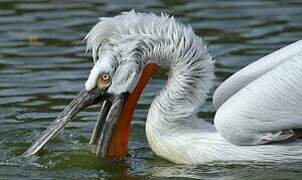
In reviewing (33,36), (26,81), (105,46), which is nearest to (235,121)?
(105,46)

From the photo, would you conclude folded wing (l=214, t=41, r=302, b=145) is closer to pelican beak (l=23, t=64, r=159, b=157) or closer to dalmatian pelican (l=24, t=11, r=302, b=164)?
dalmatian pelican (l=24, t=11, r=302, b=164)

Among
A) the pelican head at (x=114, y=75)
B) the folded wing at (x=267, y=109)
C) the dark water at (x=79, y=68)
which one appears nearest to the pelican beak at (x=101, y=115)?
the pelican head at (x=114, y=75)

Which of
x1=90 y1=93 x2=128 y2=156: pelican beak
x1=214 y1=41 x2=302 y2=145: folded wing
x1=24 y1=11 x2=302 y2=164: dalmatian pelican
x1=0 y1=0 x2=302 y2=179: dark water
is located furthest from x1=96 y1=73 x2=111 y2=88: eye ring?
x1=214 y1=41 x2=302 y2=145: folded wing

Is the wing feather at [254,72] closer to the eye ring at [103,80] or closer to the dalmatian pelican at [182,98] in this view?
the dalmatian pelican at [182,98]

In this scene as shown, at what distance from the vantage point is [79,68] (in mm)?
11711

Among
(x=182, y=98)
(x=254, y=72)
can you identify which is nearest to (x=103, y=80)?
(x=182, y=98)

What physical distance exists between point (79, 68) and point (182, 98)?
2.93 m

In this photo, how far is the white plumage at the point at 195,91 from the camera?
28.0 feet

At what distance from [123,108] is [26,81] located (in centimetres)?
257

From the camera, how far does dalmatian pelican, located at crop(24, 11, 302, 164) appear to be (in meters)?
8.53

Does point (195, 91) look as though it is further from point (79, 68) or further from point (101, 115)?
point (79, 68)

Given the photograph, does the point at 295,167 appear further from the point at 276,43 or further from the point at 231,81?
the point at 276,43

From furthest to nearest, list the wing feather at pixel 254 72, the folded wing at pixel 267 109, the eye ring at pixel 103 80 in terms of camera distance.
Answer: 1. the wing feather at pixel 254 72
2. the eye ring at pixel 103 80
3. the folded wing at pixel 267 109

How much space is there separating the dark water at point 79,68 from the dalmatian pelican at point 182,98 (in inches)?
5.6
